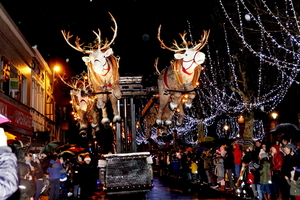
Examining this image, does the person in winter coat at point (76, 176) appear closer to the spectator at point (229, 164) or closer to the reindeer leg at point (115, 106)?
the reindeer leg at point (115, 106)

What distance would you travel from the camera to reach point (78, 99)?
16.8 metres

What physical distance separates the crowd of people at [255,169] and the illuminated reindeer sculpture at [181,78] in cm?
309

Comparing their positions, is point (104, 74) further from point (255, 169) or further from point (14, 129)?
point (14, 129)

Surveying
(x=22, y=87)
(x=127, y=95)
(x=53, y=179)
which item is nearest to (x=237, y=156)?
(x=127, y=95)

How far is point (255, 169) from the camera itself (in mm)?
12617

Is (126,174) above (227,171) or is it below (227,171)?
above

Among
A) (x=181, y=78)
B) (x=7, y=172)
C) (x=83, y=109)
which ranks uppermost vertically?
(x=181, y=78)

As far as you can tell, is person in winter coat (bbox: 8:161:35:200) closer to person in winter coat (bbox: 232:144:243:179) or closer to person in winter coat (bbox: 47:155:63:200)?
person in winter coat (bbox: 47:155:63:200)

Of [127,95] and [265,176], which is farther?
[265,176]

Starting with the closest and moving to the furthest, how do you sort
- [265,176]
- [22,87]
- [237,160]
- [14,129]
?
[265,176] → [237,160] → [14,129] → [22,87]

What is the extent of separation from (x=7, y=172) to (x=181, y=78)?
9117 millimetres

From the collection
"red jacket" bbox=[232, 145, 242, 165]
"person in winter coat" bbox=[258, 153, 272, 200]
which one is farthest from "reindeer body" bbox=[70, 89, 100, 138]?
"person in winter coat" bbox=[258, 153, 272, 200]

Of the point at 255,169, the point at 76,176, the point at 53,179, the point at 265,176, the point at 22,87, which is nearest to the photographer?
the point at 265,176

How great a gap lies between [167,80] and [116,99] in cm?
189
